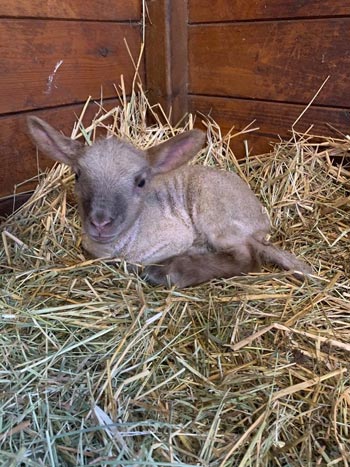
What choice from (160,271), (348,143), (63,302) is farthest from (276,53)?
→ (63,302)

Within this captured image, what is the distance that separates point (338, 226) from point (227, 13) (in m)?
2.09

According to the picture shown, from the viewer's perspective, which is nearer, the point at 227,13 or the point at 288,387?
the point at 288,387

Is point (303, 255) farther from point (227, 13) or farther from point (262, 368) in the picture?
point (227, 13)

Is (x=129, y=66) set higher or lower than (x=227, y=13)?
lower

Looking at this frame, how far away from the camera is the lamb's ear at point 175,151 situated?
280cm

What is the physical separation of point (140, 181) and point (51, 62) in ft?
4.76

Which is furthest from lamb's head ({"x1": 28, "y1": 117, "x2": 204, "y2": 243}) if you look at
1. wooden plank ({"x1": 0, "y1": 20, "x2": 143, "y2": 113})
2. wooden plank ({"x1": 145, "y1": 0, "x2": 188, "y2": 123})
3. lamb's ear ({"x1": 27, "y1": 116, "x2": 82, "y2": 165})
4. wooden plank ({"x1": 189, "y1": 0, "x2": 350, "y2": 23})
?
wooden plank ({"x1": 145, "y1": 0, "x2": 188, "y2": 123})

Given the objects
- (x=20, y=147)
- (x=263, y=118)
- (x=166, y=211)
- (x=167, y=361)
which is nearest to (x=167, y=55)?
(x=263, y=118)

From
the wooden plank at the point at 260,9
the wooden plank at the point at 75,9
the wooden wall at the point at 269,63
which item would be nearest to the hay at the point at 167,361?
the wooden wall at the point at 269,63

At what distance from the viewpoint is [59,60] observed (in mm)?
3627

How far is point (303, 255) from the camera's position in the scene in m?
3.13

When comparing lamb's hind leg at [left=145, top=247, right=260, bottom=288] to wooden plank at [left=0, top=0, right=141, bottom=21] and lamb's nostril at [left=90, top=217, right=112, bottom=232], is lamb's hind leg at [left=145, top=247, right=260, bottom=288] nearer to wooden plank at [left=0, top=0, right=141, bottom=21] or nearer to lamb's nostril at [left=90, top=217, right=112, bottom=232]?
lamb's nostril at [left=90, top=217, right=112, bottom=232]

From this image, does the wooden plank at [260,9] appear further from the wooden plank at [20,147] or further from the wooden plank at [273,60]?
the wooden plank at [20,147]

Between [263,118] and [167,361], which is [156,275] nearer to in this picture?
[167,361]
